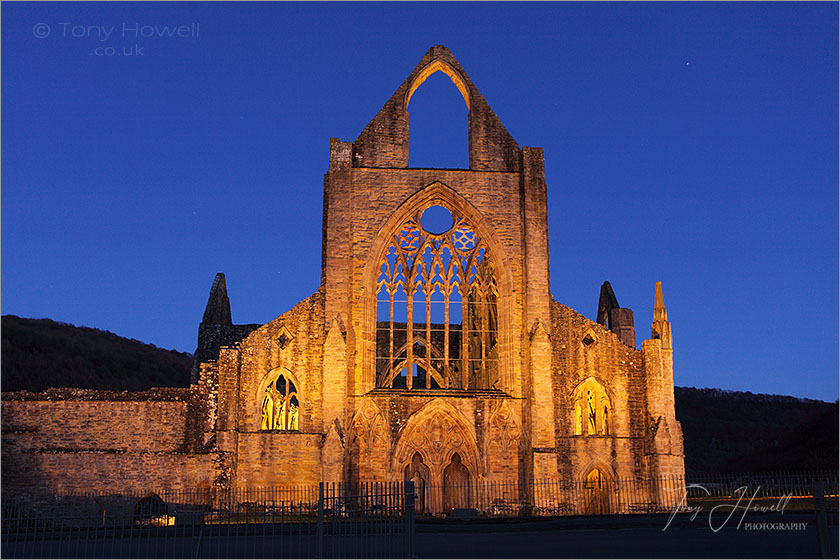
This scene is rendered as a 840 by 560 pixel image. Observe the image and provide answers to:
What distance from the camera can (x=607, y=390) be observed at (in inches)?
1061

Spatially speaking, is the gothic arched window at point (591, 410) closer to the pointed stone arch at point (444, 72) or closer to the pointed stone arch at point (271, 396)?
the pointed stone arch at point (271, 396)

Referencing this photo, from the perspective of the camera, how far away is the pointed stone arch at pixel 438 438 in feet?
84.1

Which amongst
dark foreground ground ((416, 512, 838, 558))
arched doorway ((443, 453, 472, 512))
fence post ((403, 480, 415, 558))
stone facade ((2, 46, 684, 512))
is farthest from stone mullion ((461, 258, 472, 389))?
fence post ((403, 480, 415, 558))

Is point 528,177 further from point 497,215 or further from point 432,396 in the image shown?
point 432,396

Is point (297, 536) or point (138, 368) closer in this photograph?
point (297, 536)

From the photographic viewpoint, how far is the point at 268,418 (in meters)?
26.6

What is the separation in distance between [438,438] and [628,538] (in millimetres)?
9737

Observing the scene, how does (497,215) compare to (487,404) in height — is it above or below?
above

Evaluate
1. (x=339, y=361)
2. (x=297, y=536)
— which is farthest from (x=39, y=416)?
(x=297, y=536)

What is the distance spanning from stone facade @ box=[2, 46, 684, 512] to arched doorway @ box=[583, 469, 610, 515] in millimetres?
474

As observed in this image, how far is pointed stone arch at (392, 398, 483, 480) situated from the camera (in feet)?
84.1

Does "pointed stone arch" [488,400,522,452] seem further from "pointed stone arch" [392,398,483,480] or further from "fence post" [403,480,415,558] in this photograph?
"fence post" [403,480,415,558]

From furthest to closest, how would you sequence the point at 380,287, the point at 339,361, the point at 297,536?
the point at 380,287
the point at 339,361
the point at 297,536

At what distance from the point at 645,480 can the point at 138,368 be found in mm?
56456
